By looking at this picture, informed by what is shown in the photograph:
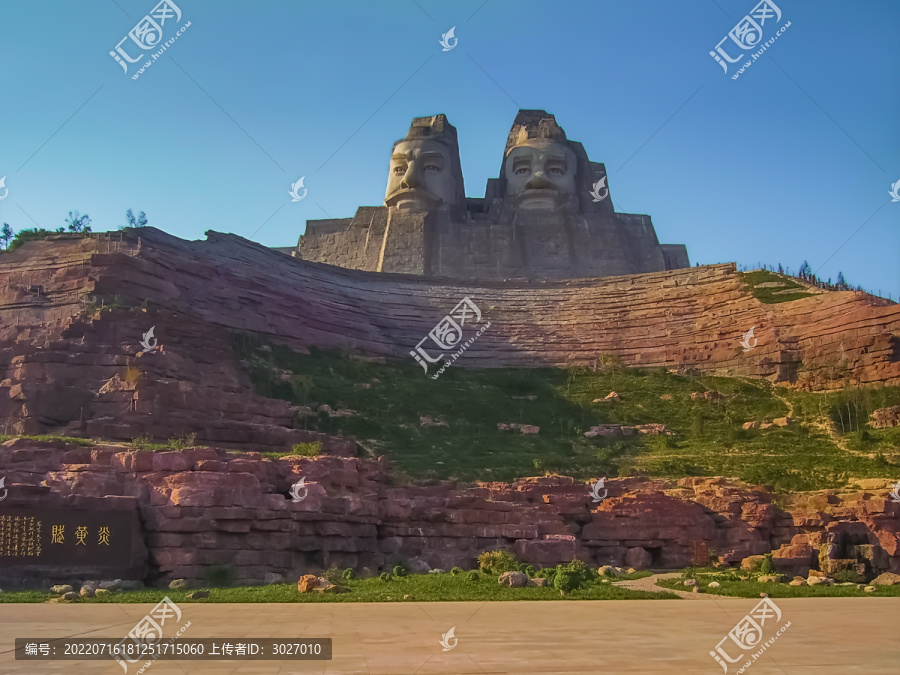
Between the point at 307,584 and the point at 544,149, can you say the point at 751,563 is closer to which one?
the point at 307,584

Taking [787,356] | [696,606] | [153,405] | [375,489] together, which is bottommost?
[696,606]

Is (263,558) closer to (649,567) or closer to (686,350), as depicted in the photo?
(649,567)

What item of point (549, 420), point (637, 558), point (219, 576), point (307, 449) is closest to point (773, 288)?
point (549, 420)

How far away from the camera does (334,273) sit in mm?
46906

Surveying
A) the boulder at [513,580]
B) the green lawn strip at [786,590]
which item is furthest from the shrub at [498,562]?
the green lawn strip at [786,590]

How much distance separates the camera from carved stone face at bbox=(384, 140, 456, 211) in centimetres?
6381

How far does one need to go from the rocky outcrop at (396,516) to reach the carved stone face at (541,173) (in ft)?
132

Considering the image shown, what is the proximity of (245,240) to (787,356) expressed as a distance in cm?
2398

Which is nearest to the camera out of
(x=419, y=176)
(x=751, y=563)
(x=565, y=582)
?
(x=565, y=582)

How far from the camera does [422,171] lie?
64188 mm

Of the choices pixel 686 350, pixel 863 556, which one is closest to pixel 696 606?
pixel 863 556

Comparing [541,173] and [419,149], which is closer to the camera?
[419,149]

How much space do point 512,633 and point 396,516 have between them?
1265 centimetres

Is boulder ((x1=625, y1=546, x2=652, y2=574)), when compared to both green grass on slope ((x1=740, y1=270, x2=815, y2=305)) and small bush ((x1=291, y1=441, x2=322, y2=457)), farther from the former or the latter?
green grass on slope ((x1=740, y1=270, x2=815, y2=305))
